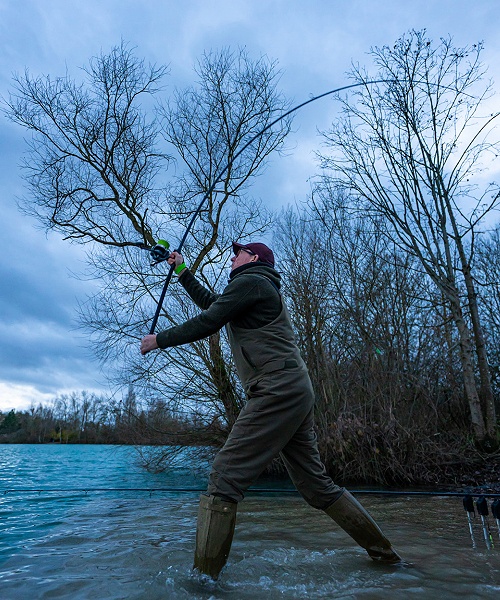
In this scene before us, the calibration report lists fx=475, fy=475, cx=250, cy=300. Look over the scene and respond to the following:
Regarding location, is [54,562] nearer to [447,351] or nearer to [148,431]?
[148,431]

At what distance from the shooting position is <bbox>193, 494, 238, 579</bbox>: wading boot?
2.26 m

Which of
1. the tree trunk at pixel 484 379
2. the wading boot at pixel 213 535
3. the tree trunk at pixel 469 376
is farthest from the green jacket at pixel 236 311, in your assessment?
the tree trunk at pixel 484 379

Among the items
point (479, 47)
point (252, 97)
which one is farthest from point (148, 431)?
point (479, 47)

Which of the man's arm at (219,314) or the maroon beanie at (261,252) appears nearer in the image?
the man's arm at (219,314)

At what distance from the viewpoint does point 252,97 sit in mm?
10047

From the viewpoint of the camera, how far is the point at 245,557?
2814 millimetres

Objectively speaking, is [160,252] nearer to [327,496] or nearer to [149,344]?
[149,344]

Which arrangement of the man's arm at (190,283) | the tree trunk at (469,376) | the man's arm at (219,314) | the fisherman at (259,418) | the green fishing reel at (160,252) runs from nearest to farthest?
the fisherman at (259,418)
the man's arm at (219,314)
the man's arm at (190,283)
the green fishing reel at (160,252)
the tree trunk at (469,376)

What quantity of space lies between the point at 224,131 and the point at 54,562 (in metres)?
9.02

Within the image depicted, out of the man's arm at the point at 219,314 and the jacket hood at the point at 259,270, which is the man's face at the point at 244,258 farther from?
the man's arm at the point at 219,314

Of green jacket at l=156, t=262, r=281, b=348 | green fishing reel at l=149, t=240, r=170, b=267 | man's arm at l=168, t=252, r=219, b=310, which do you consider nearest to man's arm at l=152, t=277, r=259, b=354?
green jacket at l=156, t=262, r=281, b=348

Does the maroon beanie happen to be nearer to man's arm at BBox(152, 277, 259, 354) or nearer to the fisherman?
the fisherman

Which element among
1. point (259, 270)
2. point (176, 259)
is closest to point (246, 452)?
point (259, 270)

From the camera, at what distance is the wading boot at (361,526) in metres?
2.65
